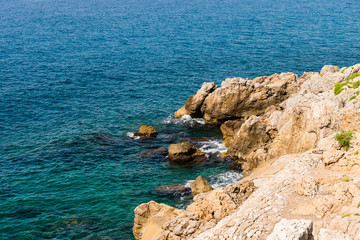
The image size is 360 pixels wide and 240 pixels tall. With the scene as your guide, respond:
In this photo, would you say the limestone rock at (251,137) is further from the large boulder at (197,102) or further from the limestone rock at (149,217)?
the limestone rock at (149,217)

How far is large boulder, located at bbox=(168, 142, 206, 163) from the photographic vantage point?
59878 millimetres

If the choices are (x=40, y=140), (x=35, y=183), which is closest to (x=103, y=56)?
(x=40, y=140)

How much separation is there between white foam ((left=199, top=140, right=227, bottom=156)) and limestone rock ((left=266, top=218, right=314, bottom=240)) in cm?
4237

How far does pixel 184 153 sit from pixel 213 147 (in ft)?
22.2

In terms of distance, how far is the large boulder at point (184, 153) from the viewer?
5988 cm

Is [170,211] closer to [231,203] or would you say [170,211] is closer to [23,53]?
[231,203]

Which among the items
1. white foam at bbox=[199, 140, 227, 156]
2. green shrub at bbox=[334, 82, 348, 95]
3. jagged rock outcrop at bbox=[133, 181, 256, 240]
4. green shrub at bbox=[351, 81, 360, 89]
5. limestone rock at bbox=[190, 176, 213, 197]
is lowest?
white foam at bbox=[199, 140, 227, 156]

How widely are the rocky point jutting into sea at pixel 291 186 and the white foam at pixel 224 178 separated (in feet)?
5.80

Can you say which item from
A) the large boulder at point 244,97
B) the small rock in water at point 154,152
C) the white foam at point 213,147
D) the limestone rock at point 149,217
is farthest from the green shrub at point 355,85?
the small rock in water at point 154,152

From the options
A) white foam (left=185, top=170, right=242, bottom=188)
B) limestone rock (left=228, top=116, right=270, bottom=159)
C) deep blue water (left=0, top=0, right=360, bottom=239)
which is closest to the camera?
deep blue water (left=0, top=0, right=360, bottom=239)

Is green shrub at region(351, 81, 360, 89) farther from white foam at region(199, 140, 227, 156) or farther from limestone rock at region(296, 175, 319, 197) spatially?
white foam at region(199, 140, 227, 156)

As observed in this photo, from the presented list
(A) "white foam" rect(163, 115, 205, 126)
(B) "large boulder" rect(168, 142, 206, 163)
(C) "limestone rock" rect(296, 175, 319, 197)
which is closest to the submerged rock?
(A) "white foam" rect(163, 115, 205, 126)

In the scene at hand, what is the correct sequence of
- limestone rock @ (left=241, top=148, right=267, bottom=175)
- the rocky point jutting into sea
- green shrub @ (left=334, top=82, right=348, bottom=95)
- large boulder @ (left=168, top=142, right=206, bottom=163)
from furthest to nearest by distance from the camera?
1. large boulder @ (left=168, top=142, right=206, bottom=163)
2. limestone rock @ (left=241, top=148, right=267, bottom=175)
3. green shrub @ (left=334, top=82, right=348, bottom=95)
4. the rocky point jutting into sea

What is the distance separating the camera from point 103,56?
121000 millimetres
